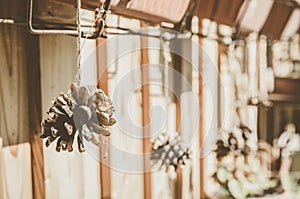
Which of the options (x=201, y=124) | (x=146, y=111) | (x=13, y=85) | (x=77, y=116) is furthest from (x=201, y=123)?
(x=77, y=116)

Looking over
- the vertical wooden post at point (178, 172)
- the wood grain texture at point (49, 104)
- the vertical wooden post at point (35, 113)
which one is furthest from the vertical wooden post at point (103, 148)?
the vertical wooden post at point (178, 172)

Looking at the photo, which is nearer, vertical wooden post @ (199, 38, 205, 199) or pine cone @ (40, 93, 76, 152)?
pine cone @ (40, 93, 76, 152)

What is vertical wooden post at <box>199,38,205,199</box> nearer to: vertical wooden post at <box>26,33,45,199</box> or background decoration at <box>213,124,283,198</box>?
background decoration at <box>213,124,283,198</box>

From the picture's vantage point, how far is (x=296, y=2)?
1.64m

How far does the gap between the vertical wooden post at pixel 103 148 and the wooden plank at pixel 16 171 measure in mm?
227

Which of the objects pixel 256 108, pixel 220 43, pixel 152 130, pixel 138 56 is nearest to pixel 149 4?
pixel 138 56

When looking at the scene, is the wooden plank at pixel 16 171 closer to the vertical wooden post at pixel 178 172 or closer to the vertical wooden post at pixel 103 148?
the vertical wooden post at pixel 103 148

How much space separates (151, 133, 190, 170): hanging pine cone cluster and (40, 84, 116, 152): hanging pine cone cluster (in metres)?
0.70

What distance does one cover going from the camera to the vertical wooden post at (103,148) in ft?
3.96

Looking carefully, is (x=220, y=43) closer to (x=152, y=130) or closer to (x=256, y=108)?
(x=256, y=108)

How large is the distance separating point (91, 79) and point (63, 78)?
3.6 inches

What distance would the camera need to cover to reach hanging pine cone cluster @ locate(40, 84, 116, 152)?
2.39ft

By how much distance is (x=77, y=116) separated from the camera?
2.39 feet

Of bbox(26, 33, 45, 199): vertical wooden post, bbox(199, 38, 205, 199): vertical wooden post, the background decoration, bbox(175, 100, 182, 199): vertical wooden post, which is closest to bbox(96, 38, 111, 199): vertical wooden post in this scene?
bbox(26, 33, 45, 199): vertical wooden post
